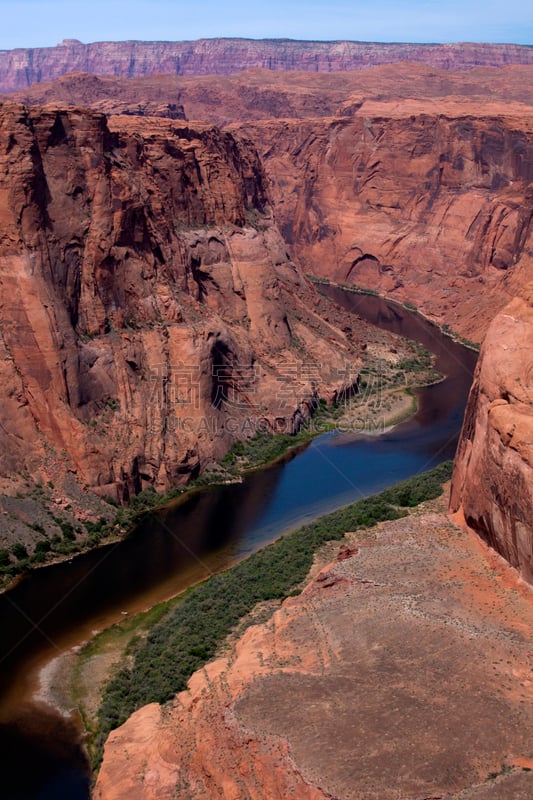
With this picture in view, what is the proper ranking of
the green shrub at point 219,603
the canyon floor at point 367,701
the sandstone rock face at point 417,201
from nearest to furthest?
the canyon floor at point 367,701, the green shrub at point 219,603, the sandstone rock face at point 417,201

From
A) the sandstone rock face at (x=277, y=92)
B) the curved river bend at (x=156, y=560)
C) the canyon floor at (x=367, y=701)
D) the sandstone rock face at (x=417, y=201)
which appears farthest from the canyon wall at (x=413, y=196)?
the canyon floor at (x=367, y=701)

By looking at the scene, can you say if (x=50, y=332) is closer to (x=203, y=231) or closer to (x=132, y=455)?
(x=132, y=455)

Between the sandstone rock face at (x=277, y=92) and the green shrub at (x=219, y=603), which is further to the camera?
the sandstone rock face at (x=277, y=92)

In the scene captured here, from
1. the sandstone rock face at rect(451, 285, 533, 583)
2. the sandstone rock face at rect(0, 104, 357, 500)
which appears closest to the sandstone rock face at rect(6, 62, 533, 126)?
the sandstone rock face at rect(0, 104, 357, 500)

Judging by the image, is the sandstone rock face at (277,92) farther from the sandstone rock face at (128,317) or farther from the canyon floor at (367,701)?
the canyon floor at (367,701)

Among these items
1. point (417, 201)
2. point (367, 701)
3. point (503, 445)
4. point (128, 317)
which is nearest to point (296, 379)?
point (128, 317)
